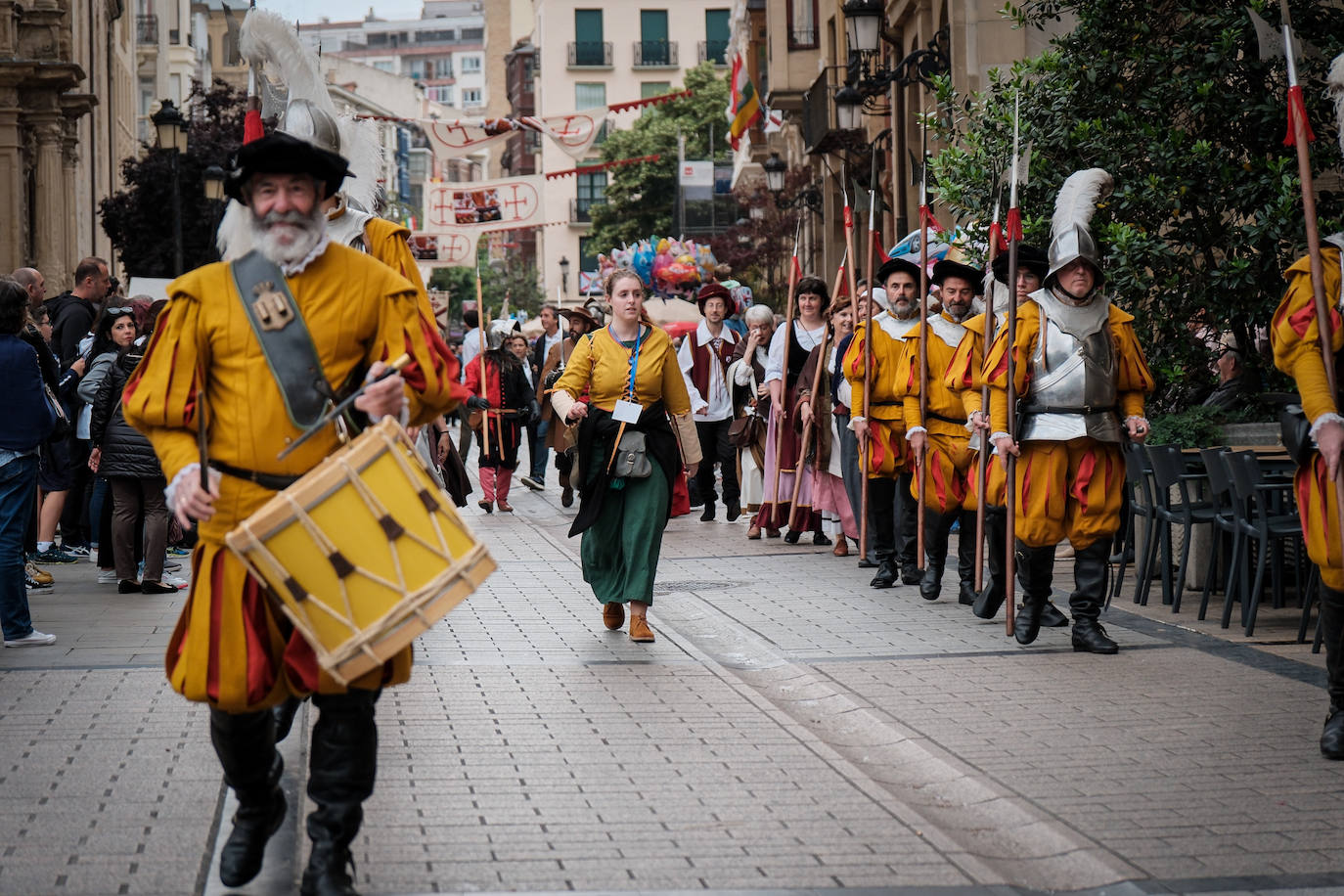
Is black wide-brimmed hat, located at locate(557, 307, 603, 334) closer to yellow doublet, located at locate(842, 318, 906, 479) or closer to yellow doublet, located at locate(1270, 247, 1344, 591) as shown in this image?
yellow doublet, located at locate(842, 318, 906, 479)

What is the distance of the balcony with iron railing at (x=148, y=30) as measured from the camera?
199ft

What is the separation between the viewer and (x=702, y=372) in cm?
1864

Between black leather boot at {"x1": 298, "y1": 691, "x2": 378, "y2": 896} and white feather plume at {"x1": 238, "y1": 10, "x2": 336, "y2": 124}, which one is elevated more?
white feather plume at {"x1": 238, "y1": 10, "x2": 336, "y2": 124}

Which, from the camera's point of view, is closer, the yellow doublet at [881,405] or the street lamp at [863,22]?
the yellow doublet at [881,405]

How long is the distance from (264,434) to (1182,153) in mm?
7667

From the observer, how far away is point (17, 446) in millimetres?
9844

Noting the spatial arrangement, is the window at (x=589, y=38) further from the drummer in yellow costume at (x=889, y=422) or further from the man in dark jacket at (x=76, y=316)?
the drummer in yellow costume at (x=889, y=422)

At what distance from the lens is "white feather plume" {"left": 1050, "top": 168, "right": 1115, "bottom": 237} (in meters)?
9.36

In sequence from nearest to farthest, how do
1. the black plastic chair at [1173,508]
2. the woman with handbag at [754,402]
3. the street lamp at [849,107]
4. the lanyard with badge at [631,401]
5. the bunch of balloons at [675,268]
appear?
the lanyard with badge at [631,401]
the black plastic chair at [1173,508]
the woman with handbag at [754,402]
the street lamp at [849,107]
the bunch of balloons at [675,268]

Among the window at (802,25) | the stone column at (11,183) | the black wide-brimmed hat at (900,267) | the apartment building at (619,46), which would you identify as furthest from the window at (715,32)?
the black wide-brimmed hat at (900,267)

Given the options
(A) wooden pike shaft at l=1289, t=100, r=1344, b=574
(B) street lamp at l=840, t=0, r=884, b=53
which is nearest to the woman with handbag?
(B) street lamp at l=840, t=0, r=884, b=53

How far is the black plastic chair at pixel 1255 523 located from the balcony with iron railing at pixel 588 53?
84.6 m

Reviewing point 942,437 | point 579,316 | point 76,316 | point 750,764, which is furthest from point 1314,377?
point 579,316

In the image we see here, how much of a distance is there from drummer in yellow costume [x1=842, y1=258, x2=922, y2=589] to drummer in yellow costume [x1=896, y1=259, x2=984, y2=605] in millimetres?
237
